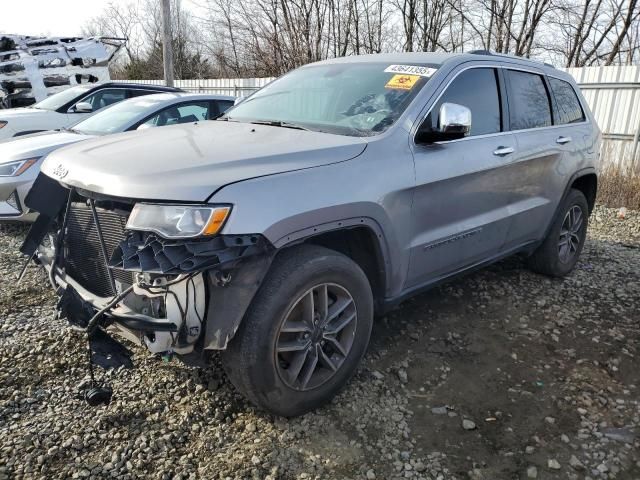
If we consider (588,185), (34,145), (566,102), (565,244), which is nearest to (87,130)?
(34,145)

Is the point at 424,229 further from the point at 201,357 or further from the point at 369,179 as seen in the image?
the point at 201,357

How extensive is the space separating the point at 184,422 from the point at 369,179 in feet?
5.16

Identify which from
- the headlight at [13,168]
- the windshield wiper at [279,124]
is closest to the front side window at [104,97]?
the headlight at [13,168]

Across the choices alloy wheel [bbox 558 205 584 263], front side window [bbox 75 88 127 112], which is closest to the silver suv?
alloy wheel [bbox 558 205 584 263]

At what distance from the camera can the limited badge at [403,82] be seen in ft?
10.3

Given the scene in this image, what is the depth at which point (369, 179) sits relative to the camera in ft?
8.71

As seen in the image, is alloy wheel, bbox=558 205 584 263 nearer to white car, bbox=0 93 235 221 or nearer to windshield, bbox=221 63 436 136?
windshield, bbox=221 63 436 136

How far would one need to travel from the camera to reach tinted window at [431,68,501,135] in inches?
130

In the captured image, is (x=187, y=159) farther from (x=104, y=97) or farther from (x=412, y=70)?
(x=104, y=97)

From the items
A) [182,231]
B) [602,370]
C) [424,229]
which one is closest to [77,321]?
[182,231]

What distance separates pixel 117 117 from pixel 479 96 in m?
4.32

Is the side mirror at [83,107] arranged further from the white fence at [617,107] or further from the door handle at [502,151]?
the white fence at [617,107]

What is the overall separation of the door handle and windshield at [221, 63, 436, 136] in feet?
2.43

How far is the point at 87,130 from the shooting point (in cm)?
594
